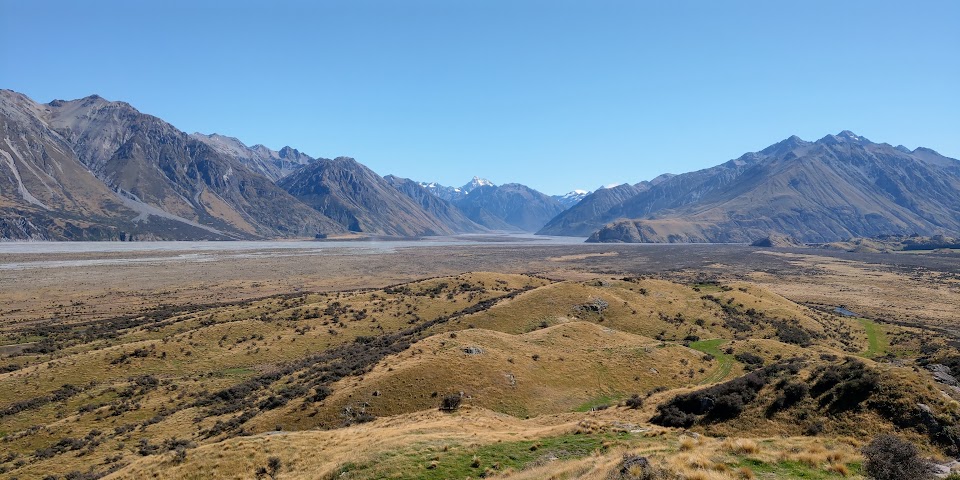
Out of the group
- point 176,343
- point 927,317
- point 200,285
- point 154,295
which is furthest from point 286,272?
point 927,317

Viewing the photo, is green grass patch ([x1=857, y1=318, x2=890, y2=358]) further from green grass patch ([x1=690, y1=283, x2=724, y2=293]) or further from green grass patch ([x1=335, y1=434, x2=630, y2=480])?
green grass patch ([x1=335, y1=434, x2=630, y2=480])

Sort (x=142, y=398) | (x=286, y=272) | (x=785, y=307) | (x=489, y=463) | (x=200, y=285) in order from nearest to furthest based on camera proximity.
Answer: (x=489, y=463) → (x=142, y=398) → (x=785, y=307) → (x=200, y=285) → (x=286, y=272)

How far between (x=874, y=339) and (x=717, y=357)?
36223 mm

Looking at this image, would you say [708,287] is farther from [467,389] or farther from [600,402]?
[467,389]

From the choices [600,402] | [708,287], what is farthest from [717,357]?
[708,287]

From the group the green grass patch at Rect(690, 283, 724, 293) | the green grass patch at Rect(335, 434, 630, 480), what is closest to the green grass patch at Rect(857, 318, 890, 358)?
the green grass patch at Rect(690, 283, 724, 293)

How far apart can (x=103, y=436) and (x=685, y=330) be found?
64.2 metres

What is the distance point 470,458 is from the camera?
22578 mm

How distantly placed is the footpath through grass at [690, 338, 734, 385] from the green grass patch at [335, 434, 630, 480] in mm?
24622

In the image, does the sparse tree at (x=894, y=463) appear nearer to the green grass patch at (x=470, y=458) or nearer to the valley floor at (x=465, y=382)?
the valley floor at (x=465, y=382)

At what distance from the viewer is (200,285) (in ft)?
401

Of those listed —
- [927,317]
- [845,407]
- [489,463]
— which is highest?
[845,407]

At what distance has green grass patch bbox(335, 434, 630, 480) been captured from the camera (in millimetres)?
20984

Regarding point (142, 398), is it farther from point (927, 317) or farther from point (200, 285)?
point (927, 317)
